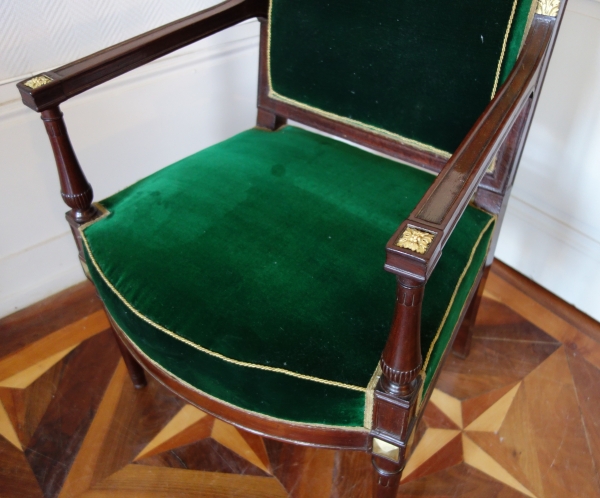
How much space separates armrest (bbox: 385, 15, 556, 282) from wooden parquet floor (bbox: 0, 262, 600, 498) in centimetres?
63

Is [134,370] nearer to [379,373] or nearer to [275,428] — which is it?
[275,428]

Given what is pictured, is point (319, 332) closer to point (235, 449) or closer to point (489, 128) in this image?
point (489, 128)

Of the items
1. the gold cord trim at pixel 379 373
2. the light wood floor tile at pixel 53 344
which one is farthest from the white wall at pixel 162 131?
the gold cord trim at pixel 379 373

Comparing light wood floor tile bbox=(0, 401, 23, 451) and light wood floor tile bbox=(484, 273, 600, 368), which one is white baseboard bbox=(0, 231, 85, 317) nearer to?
light wood floor tile bbox=(0, 401, 23, 451)

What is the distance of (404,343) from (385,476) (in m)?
0.26

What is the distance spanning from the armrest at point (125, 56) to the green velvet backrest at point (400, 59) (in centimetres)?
8

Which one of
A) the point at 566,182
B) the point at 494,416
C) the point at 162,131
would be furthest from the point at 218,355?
the point at 566,182

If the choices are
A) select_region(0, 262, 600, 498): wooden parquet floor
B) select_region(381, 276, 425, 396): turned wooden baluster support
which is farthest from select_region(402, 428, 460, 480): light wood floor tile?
select_region(381, 276, 425, 396): turned wooden baluster support

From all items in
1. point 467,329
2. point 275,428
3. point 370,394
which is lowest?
point 467,329

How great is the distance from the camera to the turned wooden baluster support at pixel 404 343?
20.9 inches

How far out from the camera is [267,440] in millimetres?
1063

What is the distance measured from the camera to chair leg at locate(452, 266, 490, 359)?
105cm

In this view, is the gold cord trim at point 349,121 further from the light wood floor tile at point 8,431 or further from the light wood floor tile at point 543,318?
the light wood floor tile at point 8,431

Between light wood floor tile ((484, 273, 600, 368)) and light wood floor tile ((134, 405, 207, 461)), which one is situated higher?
light wood floor tile ((484, 273, 600, 368))
